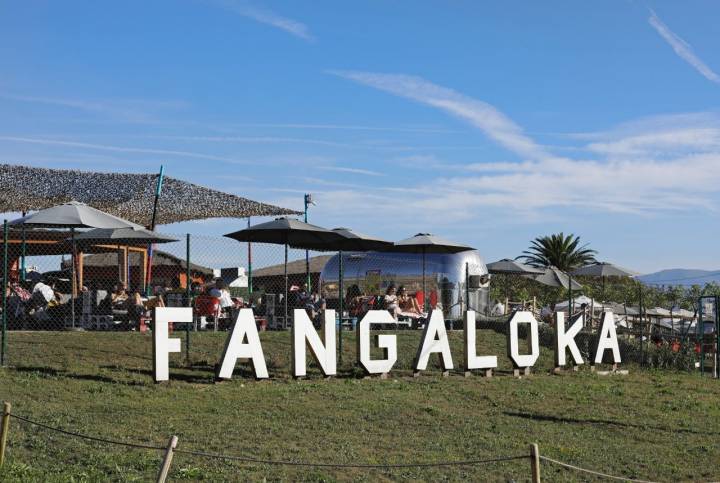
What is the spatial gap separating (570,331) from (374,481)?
35.4 feet

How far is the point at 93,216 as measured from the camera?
18562 mm

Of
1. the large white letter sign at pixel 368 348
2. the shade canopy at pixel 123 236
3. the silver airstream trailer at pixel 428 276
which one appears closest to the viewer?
the large white letter sign at pixel 368 348

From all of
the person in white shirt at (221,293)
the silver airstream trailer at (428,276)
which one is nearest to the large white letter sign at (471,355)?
the person in white shirt at (221,293)

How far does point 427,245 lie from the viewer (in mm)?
22516

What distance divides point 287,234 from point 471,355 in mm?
5444

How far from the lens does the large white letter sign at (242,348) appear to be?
14.2 metres

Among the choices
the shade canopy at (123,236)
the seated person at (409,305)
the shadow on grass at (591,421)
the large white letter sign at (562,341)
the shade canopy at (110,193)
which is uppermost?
the shade canopy at (110,193)

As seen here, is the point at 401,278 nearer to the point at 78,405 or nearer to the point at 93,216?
the point at 93,216

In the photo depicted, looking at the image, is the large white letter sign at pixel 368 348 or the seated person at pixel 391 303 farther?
the seated person at pixel 391 303

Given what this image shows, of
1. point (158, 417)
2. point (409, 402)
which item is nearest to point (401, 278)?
point (409, 402)

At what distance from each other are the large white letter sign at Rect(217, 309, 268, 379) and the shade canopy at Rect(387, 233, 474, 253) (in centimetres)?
835

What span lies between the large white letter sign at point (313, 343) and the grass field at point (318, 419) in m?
0.27

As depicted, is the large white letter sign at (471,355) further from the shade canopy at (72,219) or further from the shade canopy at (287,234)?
the shade canopy at (72,219)

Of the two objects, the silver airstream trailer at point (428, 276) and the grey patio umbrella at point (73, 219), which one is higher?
the grey patio umbrella at point (73, 219)
